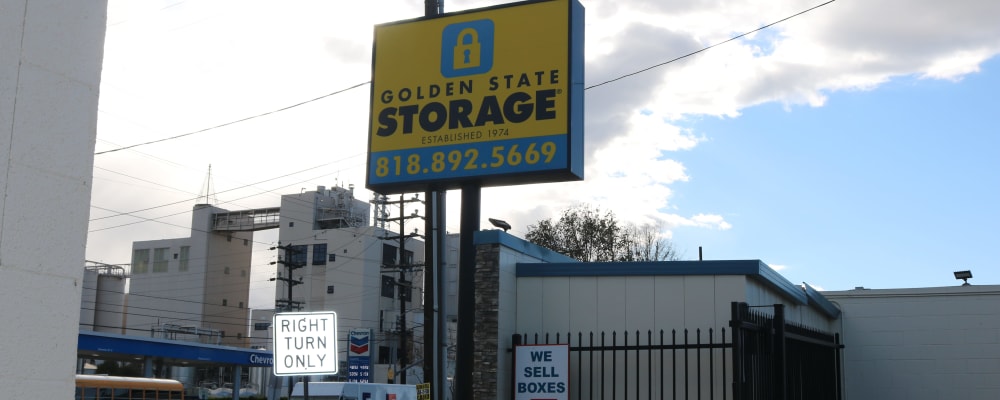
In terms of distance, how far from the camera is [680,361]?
13945 millimetres

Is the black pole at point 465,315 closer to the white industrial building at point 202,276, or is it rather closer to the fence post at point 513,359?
the fence post at point 513,359

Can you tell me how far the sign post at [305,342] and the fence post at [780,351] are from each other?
7.47m

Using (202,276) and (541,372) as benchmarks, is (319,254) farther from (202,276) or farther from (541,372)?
(541,372)

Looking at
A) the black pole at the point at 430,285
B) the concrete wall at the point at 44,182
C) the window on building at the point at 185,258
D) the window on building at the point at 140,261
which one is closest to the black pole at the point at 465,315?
the black pole at the point at 430,285

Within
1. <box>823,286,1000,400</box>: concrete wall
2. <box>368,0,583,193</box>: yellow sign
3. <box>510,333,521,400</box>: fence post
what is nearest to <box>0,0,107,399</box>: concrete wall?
<box>368,0,583,193</box>: yellow sign

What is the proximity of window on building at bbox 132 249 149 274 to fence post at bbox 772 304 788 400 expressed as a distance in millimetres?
79980

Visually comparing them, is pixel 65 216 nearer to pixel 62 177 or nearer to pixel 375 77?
pixel 62 177

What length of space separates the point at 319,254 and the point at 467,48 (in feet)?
217

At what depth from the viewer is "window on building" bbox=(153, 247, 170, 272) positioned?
8462 cm

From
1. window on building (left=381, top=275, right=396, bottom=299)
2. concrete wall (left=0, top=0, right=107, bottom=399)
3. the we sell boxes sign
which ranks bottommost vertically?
the we sell boxes sign

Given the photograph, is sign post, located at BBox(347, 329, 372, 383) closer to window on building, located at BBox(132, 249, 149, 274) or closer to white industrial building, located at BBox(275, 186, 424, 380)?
white industrial building, located at BBox(275, 186, 424, 380)

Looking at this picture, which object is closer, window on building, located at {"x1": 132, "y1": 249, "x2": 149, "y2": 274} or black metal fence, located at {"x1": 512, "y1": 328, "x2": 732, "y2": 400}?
black metal fence, located at {"x1": 512, "y1": 328, "x2": 732, "y2": 400}

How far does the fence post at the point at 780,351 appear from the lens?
14180 mm

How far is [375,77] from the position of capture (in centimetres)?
1285
